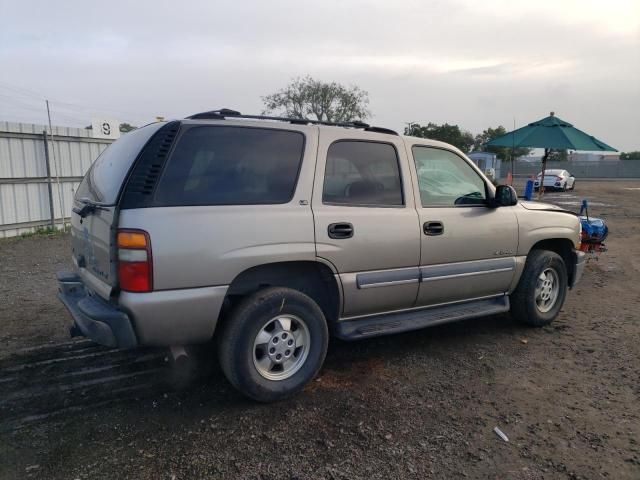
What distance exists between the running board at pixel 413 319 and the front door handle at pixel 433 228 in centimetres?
67

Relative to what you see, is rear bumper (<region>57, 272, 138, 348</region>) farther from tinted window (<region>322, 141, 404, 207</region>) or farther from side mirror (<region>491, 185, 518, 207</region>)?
side mirror (<region>491, 185, 518, 207</region>)

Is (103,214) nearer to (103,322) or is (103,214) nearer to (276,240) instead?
(103,322)

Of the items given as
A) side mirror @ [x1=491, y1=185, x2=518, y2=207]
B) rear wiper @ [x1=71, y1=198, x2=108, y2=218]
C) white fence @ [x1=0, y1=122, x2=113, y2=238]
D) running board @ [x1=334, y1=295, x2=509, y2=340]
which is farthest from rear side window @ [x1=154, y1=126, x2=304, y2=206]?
white fence @ [x1=0, y1=122, x2=113, y2=238]

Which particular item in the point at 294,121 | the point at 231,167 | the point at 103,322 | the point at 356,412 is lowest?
the point at 356,412

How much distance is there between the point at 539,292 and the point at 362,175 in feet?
7.92

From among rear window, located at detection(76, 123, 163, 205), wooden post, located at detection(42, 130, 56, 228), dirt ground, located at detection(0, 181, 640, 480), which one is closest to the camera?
dirt ground, located at detection(0, 181, 640, 480)

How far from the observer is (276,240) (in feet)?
10.7

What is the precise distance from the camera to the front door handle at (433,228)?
157 inches

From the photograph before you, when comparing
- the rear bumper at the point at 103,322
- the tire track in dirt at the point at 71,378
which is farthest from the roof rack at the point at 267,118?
the tire track in dirt at the point at 71,378

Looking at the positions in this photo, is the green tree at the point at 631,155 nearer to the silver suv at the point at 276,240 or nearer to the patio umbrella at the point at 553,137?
the patio umbrella at the point at 553,137

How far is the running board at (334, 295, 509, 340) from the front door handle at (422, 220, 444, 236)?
2.21 ft

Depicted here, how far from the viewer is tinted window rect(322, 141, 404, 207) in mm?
3668

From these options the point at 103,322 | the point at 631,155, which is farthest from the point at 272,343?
the point at 631,155

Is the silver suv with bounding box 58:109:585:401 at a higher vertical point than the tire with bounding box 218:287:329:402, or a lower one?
higher
